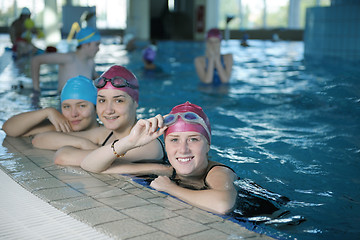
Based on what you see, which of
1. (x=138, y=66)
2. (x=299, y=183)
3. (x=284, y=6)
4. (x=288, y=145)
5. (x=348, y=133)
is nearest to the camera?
(x=299, y=183)

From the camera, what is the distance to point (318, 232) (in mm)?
2826

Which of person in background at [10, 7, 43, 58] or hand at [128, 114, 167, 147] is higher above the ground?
person in background at [10, 7, 43, 58]

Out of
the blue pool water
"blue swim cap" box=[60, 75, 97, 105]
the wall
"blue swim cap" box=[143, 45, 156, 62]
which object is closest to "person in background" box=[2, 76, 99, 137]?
"blue swim cap" box=[60, 75, 97, 105]

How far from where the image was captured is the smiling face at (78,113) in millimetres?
4074

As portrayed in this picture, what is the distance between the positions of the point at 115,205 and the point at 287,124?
12.9 feet

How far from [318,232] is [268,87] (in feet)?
20.6

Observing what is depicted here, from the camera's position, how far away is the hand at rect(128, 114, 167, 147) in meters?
2.71

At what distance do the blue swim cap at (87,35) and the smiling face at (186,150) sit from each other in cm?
390

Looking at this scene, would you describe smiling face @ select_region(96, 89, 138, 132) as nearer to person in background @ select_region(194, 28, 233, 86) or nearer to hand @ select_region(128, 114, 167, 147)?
hand @ select_region(128, 114, 167, 147)

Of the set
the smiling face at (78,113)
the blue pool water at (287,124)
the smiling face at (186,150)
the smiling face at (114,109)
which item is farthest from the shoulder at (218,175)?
the smiling face at (78,113)

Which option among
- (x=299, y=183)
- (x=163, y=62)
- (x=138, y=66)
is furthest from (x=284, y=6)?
(x=299, y=183)

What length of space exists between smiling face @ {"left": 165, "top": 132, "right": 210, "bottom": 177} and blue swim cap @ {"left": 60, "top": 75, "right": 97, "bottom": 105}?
1453 millimetres

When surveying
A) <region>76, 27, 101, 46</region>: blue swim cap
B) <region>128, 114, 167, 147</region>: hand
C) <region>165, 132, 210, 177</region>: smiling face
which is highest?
<region>76, 27, 101, 46</region>: blue swim cap

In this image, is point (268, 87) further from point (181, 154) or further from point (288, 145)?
point (181, 154)
